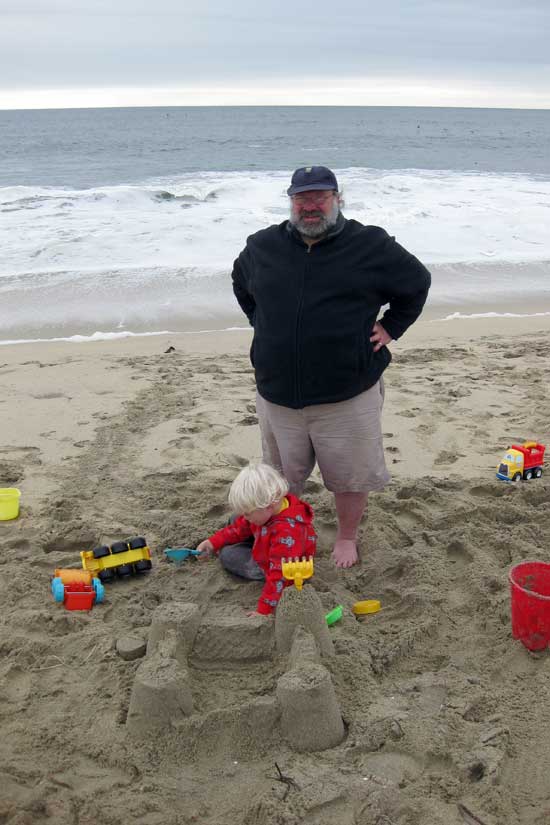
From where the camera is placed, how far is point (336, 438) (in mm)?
3295

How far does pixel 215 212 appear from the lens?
1566 cm

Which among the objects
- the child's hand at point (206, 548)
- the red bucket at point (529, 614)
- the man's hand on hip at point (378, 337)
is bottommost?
the child's hand at point (206, 548)

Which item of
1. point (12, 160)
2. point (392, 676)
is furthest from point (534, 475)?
point (12, 160)

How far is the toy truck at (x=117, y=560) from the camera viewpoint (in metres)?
3.38

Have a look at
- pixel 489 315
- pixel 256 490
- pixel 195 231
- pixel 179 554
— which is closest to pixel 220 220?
pixel 195 231

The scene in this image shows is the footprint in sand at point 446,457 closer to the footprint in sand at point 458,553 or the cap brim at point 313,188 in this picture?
the footprint in sand at point 458,553

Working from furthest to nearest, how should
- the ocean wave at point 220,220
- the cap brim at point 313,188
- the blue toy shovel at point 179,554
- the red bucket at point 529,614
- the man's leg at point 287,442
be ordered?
the ocean wave at point 220,220 → the blue toy shovel at point 179,554 → the man's leg at point 287,442 → the cap brim at point 313,188 → the red bucket at point 529,614

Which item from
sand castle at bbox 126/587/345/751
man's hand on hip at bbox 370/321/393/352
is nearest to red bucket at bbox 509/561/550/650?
sand castle at bbox 126/587/345/751

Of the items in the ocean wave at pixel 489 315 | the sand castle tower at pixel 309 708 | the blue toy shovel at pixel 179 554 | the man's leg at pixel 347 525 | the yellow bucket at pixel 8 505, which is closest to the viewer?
the sand castle tower at pixel 309 708

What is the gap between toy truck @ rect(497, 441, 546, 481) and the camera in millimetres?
4238

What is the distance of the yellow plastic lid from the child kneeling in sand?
29 centimetres

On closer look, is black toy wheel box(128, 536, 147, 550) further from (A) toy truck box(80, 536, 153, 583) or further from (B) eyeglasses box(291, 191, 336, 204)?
(B) eyeglasses box(291, 191, 336, 204)

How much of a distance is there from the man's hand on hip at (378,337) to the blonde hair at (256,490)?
0.70m

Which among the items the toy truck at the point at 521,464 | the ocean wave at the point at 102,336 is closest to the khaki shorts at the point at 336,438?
the toy truck at the point at 521,464
